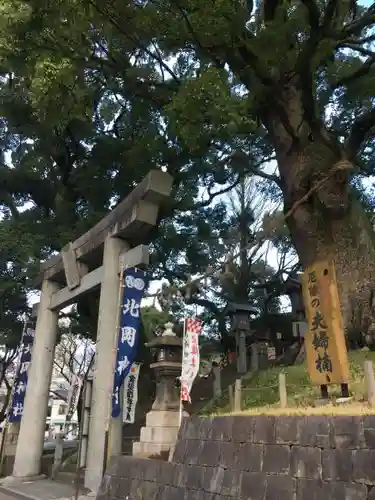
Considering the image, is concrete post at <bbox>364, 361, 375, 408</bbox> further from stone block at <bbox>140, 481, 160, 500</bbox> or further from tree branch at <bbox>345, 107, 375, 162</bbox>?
tree branch at <bbox>345, 107, 375, 162</bbox>

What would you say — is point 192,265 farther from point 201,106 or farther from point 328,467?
point 328,467

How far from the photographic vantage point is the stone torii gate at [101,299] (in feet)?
26.9

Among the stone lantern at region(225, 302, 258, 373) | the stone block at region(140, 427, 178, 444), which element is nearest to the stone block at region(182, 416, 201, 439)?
the stone block at region(140, 427, 178, 444)

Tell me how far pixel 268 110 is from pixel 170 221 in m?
7.74

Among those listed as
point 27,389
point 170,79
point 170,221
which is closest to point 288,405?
point 27,389

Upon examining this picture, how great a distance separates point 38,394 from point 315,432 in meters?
8.40

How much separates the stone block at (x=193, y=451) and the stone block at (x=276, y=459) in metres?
1.19

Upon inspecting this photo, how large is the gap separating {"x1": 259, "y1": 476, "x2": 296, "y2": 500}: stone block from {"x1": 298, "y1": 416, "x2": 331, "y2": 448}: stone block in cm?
42

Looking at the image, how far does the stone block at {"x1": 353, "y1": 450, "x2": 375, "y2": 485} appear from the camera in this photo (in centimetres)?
407

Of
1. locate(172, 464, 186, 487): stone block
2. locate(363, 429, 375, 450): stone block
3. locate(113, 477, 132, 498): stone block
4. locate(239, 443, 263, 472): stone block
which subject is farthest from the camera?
locate(113, 477, 132, 498): stone block

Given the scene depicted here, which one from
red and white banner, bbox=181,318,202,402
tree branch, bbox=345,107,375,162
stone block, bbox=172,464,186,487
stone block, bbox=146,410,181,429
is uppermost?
tree branch, bbox=345,107,375,162

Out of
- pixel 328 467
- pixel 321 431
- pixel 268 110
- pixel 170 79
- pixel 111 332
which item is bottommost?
pixel 328 467

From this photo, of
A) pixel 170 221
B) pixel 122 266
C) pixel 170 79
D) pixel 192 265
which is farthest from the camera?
pixel 192 265

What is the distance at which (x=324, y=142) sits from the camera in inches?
372
